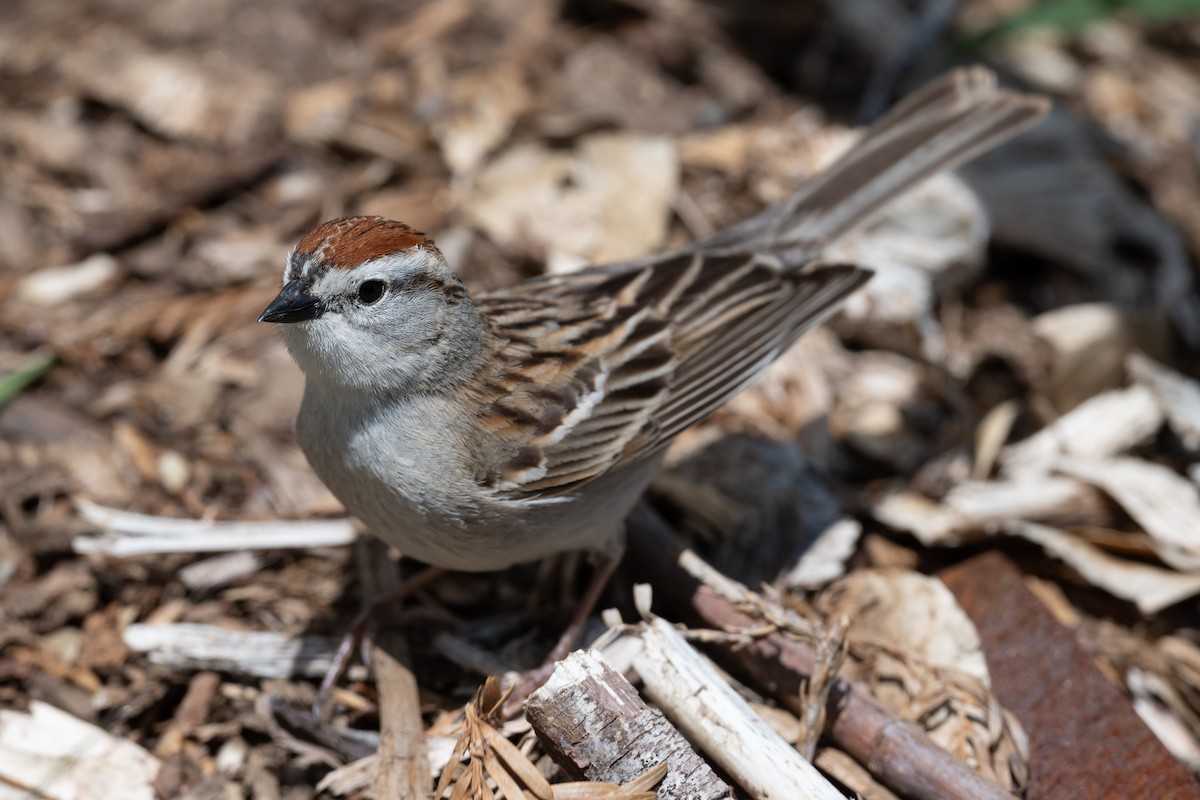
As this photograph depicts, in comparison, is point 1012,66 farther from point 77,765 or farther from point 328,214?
point 77,765

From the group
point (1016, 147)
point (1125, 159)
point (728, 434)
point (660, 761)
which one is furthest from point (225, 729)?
point (1125, 159)

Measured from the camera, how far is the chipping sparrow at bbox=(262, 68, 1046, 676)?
3721 millimetres

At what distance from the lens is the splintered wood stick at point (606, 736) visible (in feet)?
10.8

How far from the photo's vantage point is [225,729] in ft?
13.5

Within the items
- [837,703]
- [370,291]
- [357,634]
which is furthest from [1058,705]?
[370,291]

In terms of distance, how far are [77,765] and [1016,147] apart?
518 centimetres

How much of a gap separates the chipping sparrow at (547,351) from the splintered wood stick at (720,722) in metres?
0.57

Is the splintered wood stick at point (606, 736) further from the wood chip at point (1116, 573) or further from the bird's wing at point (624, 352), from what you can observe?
the wood chip at point (1116, 573)

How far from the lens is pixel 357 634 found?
4.31 metres

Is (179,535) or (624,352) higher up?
(624,352)

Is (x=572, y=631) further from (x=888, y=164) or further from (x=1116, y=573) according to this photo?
(x=888, y=164)

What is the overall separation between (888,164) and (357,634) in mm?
2823

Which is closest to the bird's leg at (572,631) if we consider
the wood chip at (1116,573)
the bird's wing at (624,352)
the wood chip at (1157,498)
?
the bird's wing at (624,352)

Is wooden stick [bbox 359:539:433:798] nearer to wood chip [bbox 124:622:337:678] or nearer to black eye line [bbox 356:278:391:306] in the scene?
wood chip [bbox 124:622:337:678]
